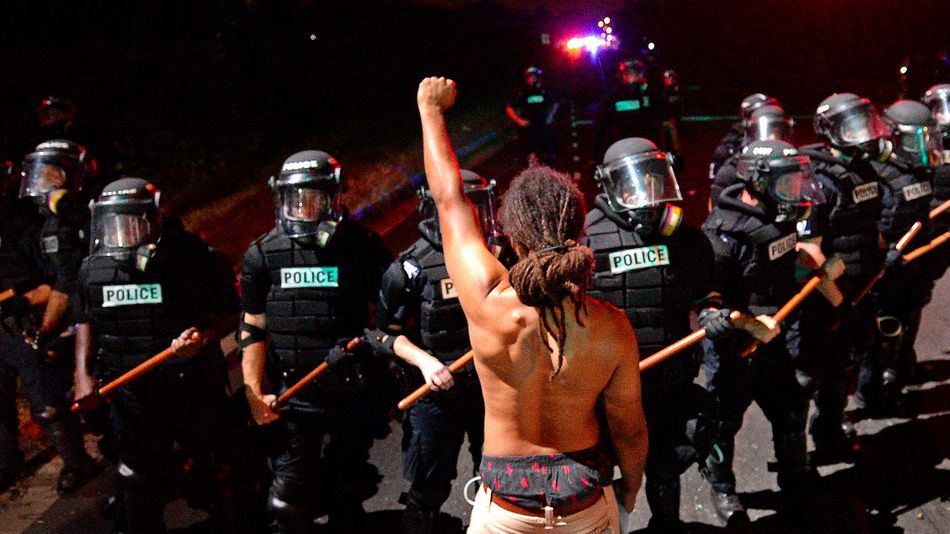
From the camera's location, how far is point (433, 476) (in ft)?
14.3

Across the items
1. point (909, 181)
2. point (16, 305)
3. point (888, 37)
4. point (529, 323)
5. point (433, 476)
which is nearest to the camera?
point (529, 323)

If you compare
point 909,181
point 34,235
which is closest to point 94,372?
point 34,235

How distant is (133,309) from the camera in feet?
15.3

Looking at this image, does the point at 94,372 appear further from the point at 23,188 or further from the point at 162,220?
the point at 23,188

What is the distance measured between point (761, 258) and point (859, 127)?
207cm

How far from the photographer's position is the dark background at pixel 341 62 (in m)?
16.0

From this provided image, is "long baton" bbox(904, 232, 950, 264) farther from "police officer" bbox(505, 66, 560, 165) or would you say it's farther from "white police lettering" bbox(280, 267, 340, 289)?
"police officer" bbox(505, 66, 560, 165)

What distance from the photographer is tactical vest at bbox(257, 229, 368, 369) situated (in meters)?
4.61

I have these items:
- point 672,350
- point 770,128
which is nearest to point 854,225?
point 672,350

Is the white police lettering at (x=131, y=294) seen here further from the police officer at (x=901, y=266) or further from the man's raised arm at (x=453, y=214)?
the police officer at (x=901, y=266)

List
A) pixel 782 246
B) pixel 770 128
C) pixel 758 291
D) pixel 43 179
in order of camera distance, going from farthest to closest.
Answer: pixel 770 128, pixel 43 179, pixel 758 291, pixel 782 246

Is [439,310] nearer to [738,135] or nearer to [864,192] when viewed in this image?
[864,192]

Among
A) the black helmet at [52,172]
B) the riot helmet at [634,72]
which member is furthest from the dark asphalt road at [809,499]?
the riot helmet at [634,72]

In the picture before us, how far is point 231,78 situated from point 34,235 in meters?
14.4
